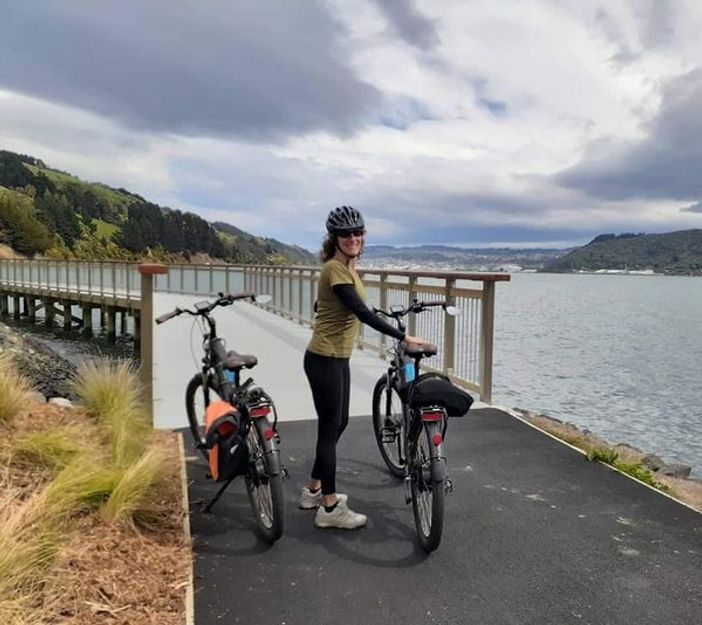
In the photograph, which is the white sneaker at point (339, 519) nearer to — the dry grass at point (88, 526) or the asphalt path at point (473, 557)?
the asphalt path at point (473, 557)

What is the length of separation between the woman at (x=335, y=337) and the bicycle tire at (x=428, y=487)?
401 mm

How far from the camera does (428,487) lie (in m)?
3.15

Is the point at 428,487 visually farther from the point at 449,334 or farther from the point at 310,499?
the point at 449,334

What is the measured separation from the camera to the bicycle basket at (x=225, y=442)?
3266 mm

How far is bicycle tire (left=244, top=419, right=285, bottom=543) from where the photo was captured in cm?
316

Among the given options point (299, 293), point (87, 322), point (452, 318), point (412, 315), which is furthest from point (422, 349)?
point (87, 322)

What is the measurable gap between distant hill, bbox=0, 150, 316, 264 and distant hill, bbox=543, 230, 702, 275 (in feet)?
181

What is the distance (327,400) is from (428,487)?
69cm

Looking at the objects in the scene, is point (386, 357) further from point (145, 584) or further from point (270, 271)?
point (270, 271)

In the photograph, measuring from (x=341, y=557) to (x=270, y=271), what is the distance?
14101mm

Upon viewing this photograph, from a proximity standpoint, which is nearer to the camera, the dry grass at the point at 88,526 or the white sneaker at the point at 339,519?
the dry grass at the point at 88,526

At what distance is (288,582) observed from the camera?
9.61 feet

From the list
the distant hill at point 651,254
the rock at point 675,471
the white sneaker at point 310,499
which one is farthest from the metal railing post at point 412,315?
the distant hill at point 651,254

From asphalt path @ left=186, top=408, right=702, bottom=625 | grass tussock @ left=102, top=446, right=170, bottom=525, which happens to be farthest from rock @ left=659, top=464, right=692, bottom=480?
grass tussock @ left=102, top=446, right=170, bottom=525
